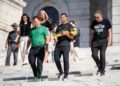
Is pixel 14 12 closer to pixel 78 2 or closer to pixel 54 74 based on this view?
pixel 78 2

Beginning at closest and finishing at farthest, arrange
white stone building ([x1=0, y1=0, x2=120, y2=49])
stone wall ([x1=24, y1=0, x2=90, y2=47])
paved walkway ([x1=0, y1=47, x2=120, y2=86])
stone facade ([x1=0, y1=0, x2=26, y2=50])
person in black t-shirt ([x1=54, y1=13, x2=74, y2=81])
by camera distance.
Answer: paved walkway ([x1=0, y1=47, x2=120, y2=86]), person in black t-shirt ([x1=54, y1=13, x2=74, y2=81]), stone facade ([x1=0, y1=0, x2=26, y2=50]), white stone building ([x1=0, y1=0, x2=120, y2=49]), stone wall ([x1=24, y1=0, x2=90, y2=47])

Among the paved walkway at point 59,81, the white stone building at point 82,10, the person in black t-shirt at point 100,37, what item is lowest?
the paved walkway at point 59,81

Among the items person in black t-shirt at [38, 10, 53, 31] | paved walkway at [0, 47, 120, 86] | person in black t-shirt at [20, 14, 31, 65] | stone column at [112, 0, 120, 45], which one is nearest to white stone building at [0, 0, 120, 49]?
stone column at [112, 0, 120, 45]

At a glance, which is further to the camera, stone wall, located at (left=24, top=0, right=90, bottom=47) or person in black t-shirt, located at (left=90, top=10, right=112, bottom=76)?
stone wall, located at (left=24, top=0, right=90, bottom=47)

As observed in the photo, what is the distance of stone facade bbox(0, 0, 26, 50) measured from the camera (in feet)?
72.0

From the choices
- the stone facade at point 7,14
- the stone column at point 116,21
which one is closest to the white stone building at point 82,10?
the stone column at point 116,21

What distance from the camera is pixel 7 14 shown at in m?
22.7

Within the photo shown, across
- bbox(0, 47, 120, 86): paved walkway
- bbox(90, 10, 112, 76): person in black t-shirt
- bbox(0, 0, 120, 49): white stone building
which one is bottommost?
bbox(0, 47, 120, 86): paved walkway

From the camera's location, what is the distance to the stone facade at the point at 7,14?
21933 mm

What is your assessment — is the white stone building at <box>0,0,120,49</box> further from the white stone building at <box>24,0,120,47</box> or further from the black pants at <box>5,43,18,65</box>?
the black pants at <box>5,43,18,65</box>

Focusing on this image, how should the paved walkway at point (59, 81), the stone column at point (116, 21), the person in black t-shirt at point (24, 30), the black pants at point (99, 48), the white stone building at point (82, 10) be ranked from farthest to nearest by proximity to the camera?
the white stone building at point (82, 10)
the stone column at point (116, 21)
the person in black t-shirt at point (24, 30)
the black pants at point (99, 48)
the paved walkway at point (59, 81)

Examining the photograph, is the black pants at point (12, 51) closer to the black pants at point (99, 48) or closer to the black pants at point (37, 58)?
the black pants at point (37, 58)

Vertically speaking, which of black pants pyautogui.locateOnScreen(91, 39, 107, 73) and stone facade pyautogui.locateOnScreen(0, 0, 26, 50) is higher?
stone facade pyautogui.locateOnScreen(0, 0, 26, 50)

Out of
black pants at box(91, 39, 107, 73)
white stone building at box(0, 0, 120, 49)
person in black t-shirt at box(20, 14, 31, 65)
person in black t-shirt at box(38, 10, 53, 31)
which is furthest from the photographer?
white stone building at box(0, 0, 120, 49)
